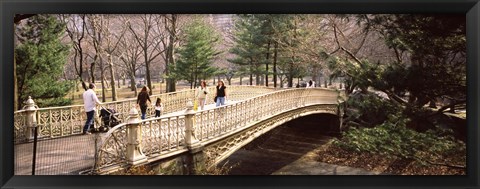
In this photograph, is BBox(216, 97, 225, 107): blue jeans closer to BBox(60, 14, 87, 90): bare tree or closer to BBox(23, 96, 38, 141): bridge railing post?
BBox(60, 14, 87, 90): bare tree

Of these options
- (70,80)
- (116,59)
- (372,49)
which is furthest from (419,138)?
(70,80)

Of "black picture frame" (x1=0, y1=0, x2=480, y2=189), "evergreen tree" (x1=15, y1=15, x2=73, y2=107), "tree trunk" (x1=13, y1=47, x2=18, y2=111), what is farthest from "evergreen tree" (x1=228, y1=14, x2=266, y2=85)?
"tree trunk" (x1=13, y1=47, x2=18, y2=111)

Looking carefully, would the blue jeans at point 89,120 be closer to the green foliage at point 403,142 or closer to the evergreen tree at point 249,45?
the evergreen tree at point 249,45

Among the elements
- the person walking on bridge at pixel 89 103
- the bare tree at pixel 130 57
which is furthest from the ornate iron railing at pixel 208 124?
the bare tree at pixel 130 57

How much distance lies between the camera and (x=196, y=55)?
4.44 metres

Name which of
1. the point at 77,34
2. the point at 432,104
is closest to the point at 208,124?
the point at 77,34

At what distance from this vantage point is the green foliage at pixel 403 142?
176 inches

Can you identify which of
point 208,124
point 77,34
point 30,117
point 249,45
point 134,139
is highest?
point 77,34

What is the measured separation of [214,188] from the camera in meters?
4.33

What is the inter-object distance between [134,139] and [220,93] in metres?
1.15

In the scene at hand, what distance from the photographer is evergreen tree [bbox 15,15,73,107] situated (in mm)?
4258

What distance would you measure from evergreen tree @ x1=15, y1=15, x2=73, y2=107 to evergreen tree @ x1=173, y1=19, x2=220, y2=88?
1.34 meters

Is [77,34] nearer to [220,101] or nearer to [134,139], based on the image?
[134,139]

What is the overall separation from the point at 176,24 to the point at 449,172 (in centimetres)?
377
